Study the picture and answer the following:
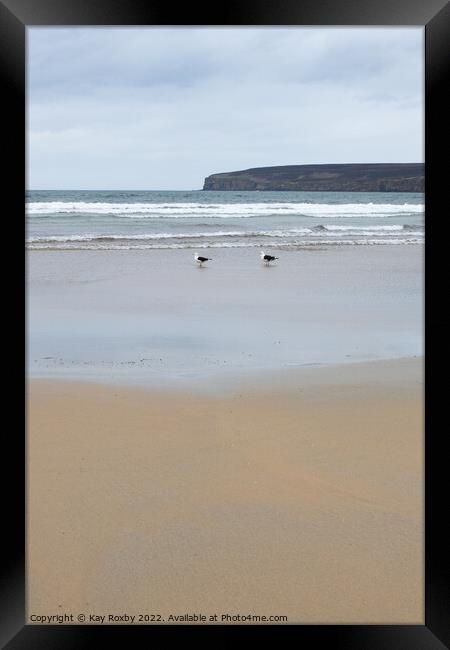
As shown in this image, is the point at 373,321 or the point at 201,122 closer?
the point at 373,321

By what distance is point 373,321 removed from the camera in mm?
5570

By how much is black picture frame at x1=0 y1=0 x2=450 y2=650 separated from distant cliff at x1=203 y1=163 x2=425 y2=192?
111 feet

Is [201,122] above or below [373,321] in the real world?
above

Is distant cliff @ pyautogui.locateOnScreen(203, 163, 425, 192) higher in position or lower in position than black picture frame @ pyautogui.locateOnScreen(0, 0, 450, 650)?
higher

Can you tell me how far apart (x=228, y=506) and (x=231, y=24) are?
1.56 metres

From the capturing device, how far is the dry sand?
1.76 metres

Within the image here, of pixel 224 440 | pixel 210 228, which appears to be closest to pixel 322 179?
pixel 210 228

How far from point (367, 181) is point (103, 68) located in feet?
52.0

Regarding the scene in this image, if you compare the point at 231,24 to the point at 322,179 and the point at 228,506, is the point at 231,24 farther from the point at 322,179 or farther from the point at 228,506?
the point at 322,179

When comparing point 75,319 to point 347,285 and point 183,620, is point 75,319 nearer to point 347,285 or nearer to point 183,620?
point 347,285

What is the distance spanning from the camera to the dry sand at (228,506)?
1.76 meters

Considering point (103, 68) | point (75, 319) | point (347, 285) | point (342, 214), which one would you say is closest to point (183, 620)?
point (75, 319)

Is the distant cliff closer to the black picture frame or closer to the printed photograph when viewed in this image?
the printed photograph

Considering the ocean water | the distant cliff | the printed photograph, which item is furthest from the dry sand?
the distant cliff
